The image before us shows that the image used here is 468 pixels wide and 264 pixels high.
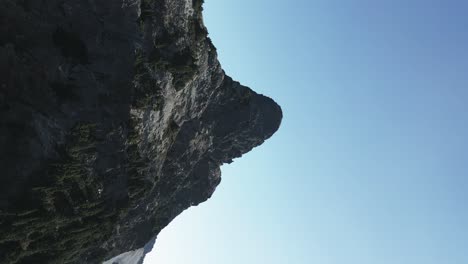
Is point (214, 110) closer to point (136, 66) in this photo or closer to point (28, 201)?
point (136, 66)

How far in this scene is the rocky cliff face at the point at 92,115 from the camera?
45.3 m

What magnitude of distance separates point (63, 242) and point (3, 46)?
26.2m

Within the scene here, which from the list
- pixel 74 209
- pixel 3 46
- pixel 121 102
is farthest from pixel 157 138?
pixel 3 46

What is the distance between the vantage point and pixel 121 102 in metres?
56.5

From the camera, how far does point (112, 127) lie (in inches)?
2186

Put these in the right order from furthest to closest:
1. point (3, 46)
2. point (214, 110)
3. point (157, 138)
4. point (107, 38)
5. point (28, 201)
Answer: point (214, 110) → point (157, 138) → point (107, 38) → point (28, 201) → point (3, 46)

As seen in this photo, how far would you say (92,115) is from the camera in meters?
52.8

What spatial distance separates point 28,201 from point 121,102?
1667 centimetres

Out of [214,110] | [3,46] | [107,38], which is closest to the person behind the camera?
[3,46]

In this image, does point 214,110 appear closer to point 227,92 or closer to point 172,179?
point 227,92

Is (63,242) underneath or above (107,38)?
underneath

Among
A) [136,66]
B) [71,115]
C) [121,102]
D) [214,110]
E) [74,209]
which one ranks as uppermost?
[214,110]

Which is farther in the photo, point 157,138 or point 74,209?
point 157,138

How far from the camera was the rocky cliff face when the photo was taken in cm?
4534
